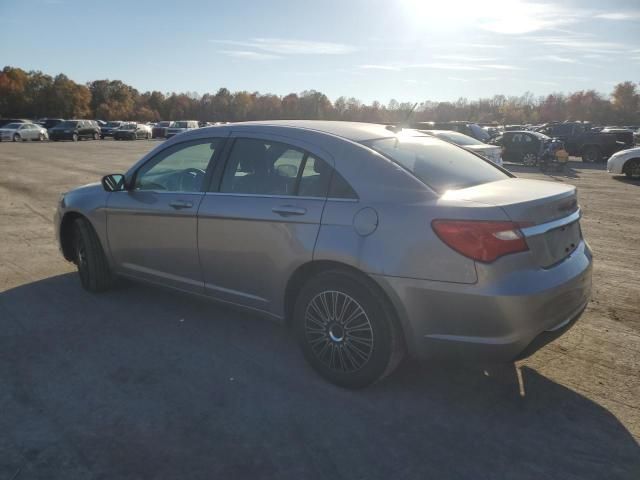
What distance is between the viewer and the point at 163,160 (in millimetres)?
4617

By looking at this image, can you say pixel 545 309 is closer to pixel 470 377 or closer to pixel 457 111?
pixel 470 377

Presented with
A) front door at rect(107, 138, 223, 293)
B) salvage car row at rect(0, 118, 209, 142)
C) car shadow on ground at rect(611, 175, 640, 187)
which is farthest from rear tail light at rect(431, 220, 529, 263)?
salvage car row at rect(0, 118, 209, 142)

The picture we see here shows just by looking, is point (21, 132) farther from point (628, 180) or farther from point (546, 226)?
point (546, 226)

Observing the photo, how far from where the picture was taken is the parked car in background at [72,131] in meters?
44.6

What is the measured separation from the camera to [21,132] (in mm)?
41812

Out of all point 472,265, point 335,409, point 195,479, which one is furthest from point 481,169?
point 195,479

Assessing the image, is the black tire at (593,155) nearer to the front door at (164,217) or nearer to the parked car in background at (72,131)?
the front door at (164,217)

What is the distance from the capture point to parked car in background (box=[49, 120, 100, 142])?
4459 cm

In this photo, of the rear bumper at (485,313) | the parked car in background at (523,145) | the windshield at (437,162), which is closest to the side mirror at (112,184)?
the windshield at (437,162)

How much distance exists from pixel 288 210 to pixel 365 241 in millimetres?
643

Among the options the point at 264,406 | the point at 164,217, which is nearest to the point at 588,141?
the point at 164,217

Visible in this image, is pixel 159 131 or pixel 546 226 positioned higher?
pixel 546 226

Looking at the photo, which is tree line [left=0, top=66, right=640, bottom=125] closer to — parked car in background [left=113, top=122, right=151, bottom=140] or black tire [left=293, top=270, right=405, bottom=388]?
parked car in background [left=113, top=122, right=151, bottom=140]

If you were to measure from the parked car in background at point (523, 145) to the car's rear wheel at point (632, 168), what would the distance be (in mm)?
4650
